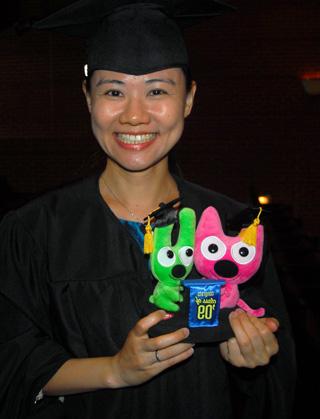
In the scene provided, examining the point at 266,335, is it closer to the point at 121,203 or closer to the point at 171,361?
the point at 171,361

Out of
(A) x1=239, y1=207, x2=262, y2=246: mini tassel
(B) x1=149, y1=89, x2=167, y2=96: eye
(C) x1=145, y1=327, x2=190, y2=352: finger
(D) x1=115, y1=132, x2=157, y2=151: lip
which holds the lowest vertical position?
(C) x1=145, y1=327, x2=190, y2=352: finger

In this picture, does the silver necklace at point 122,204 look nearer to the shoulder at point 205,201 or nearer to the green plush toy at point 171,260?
the shoulder at point 205,201

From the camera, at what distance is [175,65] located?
1363 millimetres

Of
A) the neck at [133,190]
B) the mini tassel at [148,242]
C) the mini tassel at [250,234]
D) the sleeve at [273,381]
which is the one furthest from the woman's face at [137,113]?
the sleeve at [273,381]

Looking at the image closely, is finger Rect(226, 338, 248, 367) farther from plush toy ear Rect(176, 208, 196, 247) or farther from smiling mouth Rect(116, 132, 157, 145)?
smiling mouth Rect(116, 132, 157, 145)

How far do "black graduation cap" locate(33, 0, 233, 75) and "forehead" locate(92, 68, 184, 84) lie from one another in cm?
1

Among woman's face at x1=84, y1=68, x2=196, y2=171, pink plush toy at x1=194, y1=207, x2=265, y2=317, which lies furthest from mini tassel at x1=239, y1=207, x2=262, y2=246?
woman's face at x1=84, y1=68, x2=196, y2=171

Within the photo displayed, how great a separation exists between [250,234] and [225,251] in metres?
0.07

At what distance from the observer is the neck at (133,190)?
1.49m

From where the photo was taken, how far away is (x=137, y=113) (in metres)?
1.29

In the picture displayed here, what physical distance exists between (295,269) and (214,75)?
163 inches

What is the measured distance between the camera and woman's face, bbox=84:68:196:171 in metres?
1.31

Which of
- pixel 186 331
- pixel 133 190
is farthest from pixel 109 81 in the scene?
pixel 186 331

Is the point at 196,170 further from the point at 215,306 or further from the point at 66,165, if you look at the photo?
the point at 215,306
